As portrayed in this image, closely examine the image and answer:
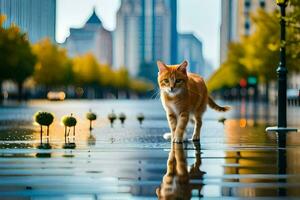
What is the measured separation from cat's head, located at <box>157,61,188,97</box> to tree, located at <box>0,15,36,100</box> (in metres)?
74.4

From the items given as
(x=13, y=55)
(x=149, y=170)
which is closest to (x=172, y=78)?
(x=149, y=170)

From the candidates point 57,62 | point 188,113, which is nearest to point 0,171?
point 188,113

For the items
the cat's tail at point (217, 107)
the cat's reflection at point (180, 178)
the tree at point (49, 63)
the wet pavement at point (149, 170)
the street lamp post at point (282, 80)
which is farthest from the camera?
the tree at point (49, 63)

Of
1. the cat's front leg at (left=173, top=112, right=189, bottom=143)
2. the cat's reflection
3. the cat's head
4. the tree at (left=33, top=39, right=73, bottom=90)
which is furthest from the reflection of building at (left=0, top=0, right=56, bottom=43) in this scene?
the cat's reflection

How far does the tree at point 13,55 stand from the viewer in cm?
9244

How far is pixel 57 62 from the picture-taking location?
139 metres

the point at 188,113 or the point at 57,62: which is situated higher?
the point at 57,62

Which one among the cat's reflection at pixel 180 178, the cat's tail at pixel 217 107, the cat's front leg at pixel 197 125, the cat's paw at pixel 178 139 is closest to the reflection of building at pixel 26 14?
the cat's tail at pixel 217 107

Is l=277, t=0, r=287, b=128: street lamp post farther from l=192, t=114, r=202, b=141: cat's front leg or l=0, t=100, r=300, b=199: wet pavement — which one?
l=192, t=114, r=202, b=141: cat's front leg

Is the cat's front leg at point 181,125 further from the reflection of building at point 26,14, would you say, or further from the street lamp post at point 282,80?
the reflection of building at point 26,14

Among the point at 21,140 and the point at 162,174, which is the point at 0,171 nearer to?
the point at 162,174

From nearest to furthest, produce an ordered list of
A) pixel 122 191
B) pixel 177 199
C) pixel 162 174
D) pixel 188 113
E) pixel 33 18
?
pixel 177 199
pixel 122 191
pixel 162 174
pixel 188 113
pixel 33 18

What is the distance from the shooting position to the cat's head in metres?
17.9

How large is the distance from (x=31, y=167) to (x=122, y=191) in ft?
12.2
